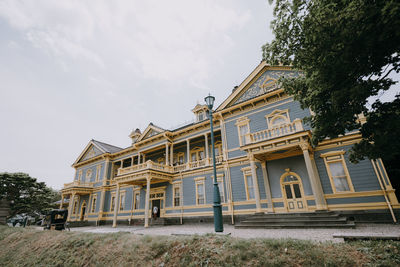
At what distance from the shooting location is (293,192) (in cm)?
1266

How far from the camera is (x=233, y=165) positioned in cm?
1547

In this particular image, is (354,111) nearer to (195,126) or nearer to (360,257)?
(360,257)

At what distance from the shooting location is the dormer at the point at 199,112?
65.6 ft

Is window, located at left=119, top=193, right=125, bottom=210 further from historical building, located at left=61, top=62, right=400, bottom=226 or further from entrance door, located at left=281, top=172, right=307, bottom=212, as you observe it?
entrance door, located at left=281, top=172, right=307, bottom=212

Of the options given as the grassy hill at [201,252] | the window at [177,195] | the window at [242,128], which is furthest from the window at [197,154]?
the grassy hill at [201,252]

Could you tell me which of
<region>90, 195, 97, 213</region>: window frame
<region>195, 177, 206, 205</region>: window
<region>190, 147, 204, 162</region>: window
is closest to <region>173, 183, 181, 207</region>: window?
<region>195, 177, 206, 205</region>: window

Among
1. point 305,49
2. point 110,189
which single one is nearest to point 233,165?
point 305,49

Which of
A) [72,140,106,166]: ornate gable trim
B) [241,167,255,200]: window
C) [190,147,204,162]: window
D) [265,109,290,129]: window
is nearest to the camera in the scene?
[265,109,290,129]: window

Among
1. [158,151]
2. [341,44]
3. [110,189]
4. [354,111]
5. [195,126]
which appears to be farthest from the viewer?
[110,189]

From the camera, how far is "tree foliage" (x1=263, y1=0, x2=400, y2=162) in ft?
15.8

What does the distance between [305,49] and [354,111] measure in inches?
101

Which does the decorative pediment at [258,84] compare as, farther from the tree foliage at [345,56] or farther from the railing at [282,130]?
the tree foliage at [345,56]

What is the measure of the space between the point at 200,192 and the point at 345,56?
1447 cm

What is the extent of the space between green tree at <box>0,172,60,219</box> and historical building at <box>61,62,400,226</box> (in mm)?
2797
